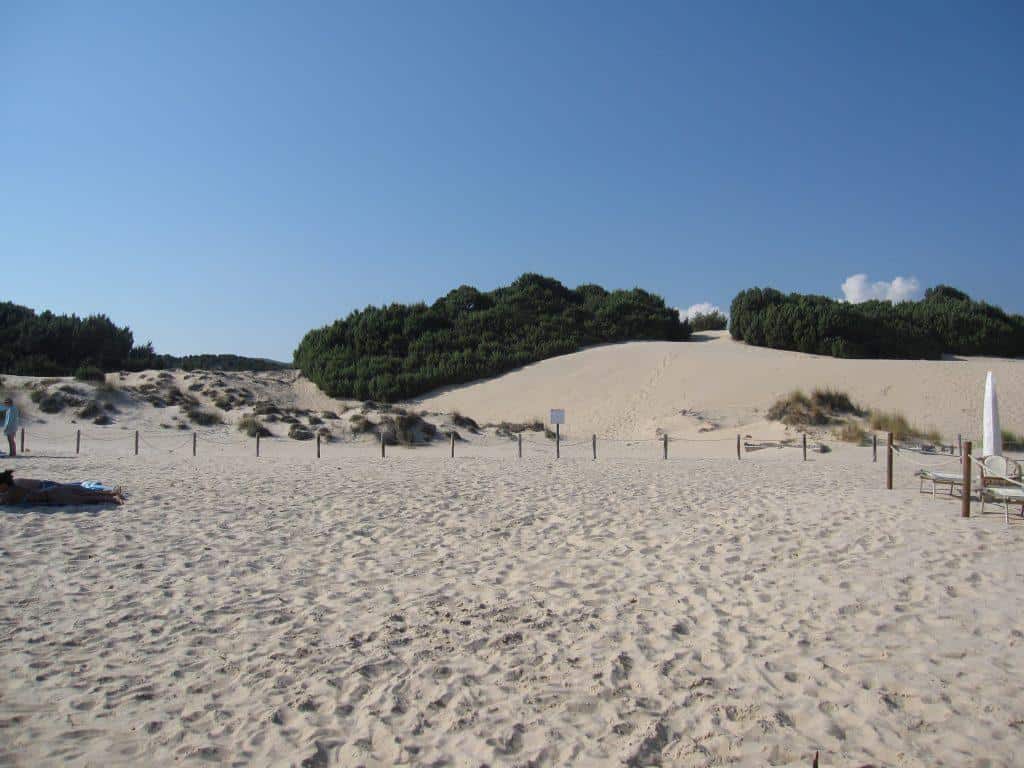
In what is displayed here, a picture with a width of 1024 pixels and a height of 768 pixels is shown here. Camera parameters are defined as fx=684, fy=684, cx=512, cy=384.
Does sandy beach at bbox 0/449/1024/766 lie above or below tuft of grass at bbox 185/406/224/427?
below

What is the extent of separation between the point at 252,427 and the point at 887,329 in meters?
32.5

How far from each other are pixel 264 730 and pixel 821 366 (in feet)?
100

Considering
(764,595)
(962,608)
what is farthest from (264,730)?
(962,608)

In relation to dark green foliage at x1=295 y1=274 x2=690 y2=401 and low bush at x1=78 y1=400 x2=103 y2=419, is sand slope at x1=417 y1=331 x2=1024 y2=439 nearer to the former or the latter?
dark green foliage at x1=295 y1=274 x2=690 y2=401

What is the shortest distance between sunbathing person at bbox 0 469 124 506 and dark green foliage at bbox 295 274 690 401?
2645 cm

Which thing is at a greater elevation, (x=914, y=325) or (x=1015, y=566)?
(x=914, y=325)

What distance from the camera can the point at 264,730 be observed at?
3.83 metres

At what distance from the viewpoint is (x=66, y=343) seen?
119ft

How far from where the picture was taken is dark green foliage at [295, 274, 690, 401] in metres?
38.0

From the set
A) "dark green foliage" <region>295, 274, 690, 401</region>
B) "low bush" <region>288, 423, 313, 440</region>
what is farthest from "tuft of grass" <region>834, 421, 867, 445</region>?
"dark green foliage" <region>295, 274, 690, 401</region>

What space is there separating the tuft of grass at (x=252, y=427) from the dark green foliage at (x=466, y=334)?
480 inches

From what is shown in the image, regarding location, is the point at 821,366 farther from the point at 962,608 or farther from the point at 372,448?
the point at 962,608

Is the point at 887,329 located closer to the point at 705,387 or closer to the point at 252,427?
the point at 705,387

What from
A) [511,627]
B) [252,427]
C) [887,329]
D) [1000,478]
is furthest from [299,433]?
[887,329]
